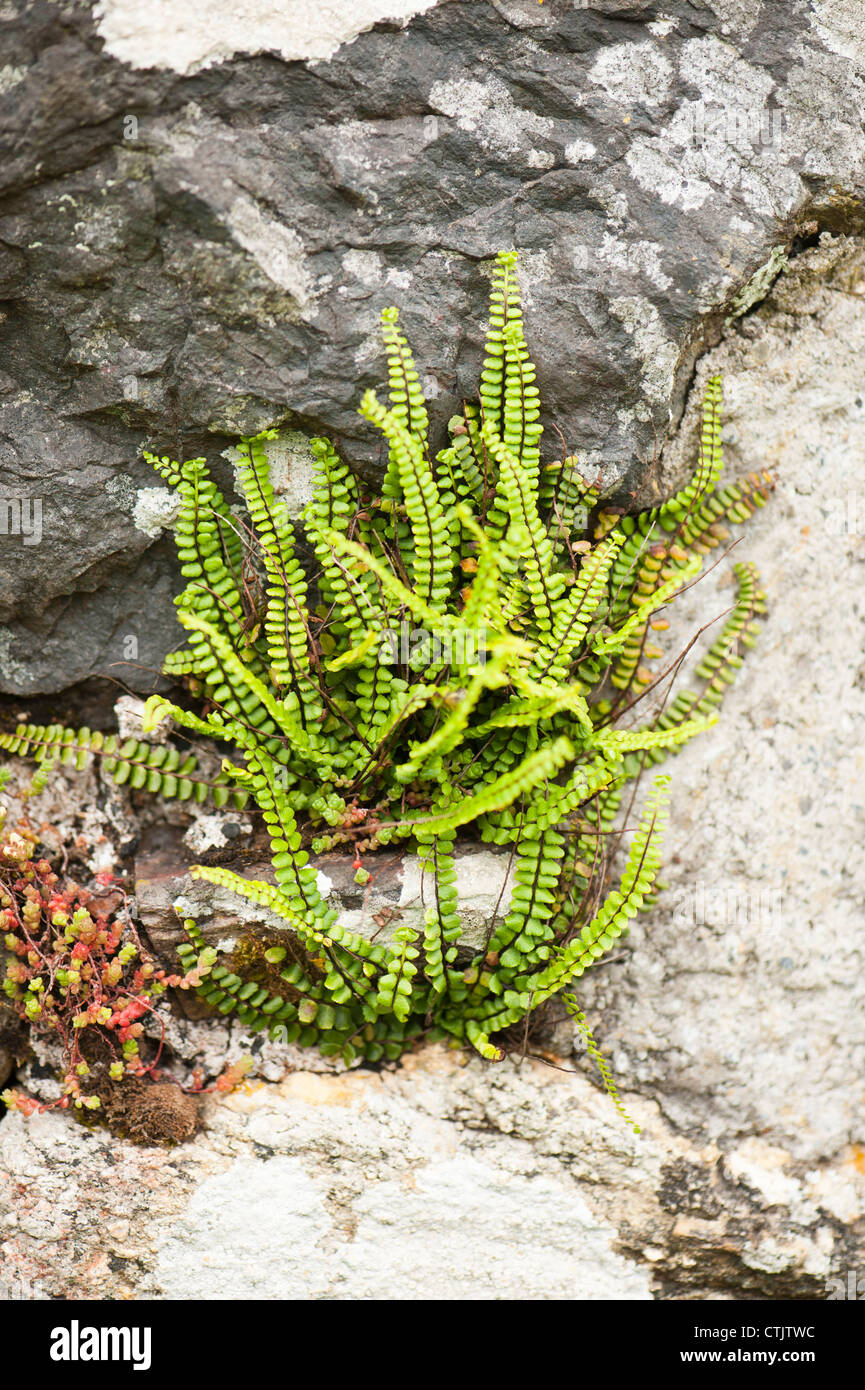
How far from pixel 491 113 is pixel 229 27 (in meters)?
0.96

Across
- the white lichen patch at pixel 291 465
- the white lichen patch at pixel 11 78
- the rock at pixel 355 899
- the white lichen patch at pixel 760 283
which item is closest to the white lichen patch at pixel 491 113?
the white lichen patch at pixel 760 283

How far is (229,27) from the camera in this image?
3.45 m

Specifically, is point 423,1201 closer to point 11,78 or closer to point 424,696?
point 424,696

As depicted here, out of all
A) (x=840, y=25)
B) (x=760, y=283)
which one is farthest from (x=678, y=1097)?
(x=840, y=25)

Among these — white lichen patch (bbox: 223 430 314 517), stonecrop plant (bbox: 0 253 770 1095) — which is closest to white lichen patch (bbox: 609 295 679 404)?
stonecrop plant (bbox: 0 253 770 1095)

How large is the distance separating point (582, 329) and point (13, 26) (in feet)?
7.10

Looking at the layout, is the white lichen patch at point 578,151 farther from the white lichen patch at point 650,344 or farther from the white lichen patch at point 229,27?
the white lichen patch at point 229,27

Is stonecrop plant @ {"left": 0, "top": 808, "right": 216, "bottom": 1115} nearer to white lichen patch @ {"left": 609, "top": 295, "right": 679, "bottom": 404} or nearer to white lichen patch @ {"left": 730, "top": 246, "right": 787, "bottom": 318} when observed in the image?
white lichen patch @ {"left": 609, "top": 295, "right": 679, "bottom": 404}

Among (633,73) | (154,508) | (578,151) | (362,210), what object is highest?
(633,73)

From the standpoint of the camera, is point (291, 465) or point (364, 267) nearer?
point (364, 267)

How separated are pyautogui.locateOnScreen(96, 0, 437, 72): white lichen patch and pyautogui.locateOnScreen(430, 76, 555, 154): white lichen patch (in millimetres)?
280

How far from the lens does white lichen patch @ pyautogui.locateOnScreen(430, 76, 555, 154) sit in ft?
12.1

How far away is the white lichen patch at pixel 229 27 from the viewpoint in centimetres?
336

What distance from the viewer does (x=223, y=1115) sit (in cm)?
398
